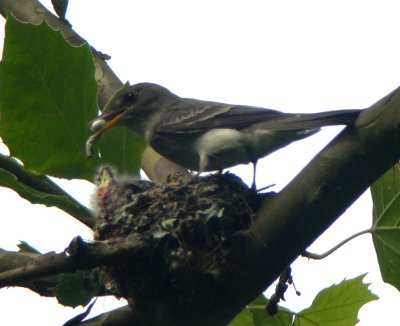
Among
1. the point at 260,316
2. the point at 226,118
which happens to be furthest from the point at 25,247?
the point at 226,118

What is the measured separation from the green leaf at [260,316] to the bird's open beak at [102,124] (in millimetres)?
1259

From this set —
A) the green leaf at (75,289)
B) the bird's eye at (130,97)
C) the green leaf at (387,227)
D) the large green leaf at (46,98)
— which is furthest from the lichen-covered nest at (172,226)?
the bird's eye at (130,97)

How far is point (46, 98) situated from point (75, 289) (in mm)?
1089

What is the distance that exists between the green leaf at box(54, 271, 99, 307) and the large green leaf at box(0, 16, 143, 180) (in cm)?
73

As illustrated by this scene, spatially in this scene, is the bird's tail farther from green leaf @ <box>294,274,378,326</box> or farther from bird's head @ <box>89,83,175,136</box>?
bird's head @ <box>89,83,175,136</box>

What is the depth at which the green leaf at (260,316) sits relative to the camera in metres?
4.55

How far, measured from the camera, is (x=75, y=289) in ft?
13.8

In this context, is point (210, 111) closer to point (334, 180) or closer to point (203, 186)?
point (203, 186)

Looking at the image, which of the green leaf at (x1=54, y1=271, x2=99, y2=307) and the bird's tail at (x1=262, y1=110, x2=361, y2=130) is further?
the green leaf at (x1=54, y1=271, x2=99, y2=307)

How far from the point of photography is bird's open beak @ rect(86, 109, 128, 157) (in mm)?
4812

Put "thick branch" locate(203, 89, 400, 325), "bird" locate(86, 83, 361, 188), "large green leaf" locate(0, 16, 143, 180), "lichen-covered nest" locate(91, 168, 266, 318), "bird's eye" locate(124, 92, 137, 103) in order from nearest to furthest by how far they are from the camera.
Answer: "thick branch" locate(203, 89, 400, 325) < "lichen-covered nest" locate(91, 168, 266, 318) < "large green leaf" locate(0, 16, 143, 180) < "bird" locate(86, 83, 361, 188) < "bird's eye" locate(124, 92, 137, 103)

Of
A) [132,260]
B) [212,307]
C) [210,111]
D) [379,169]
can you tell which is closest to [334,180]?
[379,169]

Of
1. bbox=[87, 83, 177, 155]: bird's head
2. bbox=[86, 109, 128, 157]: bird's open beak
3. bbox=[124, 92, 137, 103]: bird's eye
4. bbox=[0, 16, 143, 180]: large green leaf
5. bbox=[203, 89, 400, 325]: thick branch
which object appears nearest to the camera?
bbox=[203, 89, 400, 325]: thick branch

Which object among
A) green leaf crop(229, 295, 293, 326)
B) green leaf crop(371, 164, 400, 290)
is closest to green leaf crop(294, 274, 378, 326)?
green leaf crop(229, 295, 293, 326)
